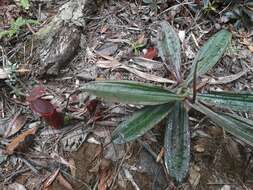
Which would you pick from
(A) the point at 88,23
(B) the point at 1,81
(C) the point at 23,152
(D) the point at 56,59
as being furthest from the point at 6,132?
(A) the point at 88,23

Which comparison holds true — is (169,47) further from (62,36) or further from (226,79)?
(62,36)

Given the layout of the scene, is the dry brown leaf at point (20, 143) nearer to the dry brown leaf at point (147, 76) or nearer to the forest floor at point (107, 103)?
the forest floor at point (107, 103)

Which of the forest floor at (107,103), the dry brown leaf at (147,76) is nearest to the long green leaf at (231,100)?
the forest floor at (107,103)

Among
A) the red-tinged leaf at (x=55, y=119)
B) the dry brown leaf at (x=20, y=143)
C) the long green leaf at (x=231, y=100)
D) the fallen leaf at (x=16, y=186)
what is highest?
the long green leaf at (x=231, y=100)

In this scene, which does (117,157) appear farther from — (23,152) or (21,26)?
(21,26)

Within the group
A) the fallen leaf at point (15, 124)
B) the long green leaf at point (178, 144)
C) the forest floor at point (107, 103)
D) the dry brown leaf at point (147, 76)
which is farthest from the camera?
the dry brown leaf at point (147, 76)

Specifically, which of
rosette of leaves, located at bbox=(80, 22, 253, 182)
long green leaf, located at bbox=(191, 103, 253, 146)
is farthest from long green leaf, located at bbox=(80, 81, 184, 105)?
long green leaf, located at bbox=(191, 103, 253, 146)
